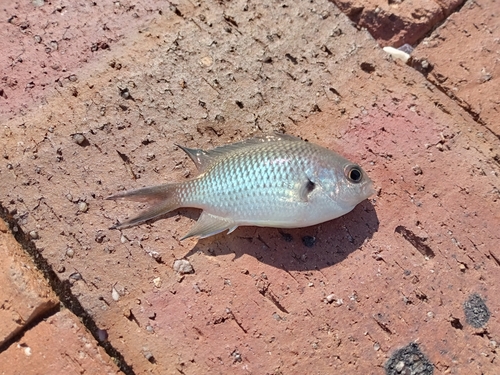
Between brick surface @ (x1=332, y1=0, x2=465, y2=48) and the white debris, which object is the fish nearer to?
the white debris

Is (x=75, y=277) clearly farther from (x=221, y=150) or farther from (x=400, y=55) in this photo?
(x=400, y=55)

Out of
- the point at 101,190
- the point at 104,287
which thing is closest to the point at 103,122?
the point at 101,190

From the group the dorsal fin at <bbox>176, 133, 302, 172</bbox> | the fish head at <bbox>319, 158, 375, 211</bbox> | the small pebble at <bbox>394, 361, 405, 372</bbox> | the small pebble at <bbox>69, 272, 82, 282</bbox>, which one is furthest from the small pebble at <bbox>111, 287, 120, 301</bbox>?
the small pebble at <bbox>394, 361, 405, 372</bbox>

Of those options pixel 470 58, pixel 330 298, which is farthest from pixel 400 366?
pixel 470 58

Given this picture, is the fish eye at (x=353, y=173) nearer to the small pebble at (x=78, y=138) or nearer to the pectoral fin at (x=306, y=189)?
the pectoral fin at (x=306, y=189)

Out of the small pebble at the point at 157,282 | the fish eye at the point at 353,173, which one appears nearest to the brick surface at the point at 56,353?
the small pebble at the point at 157,282

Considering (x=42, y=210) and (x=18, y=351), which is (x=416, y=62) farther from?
(x=18, y=351)
